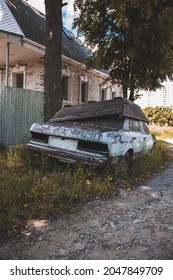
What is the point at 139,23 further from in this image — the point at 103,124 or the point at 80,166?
the point at 80,166

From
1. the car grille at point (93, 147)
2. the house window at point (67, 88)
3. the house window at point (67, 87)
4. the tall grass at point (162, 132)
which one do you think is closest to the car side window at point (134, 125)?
the car grille at point (93, 147)

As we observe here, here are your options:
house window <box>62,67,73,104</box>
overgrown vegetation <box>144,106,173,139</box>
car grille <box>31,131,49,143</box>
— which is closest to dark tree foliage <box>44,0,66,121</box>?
car grille <box>31,131,49,143</box>

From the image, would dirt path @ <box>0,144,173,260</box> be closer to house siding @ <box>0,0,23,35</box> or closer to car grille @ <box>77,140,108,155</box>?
car grille @ <box>77,140,108,155</box>

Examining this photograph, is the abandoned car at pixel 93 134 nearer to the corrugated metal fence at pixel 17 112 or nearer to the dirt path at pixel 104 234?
→ the dirt path at pixel 104 234

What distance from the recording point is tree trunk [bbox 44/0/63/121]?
8.07 m

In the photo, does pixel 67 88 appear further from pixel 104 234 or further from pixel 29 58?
pixel 104 234

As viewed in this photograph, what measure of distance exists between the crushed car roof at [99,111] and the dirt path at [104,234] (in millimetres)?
2198

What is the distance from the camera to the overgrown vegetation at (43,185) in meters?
4.05

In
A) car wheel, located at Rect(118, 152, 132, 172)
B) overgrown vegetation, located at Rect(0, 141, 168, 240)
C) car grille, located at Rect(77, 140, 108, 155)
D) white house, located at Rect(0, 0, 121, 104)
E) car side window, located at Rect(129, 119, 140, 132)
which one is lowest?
overgrown vegetation, located at Rect(0, 141, 168, 240)

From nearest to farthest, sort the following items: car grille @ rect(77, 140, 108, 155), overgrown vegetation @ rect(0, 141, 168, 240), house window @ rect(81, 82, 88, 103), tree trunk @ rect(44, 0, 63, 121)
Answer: overgrown vegetation @ rect(0, 141, 168, 240) → car grille @ rect(77, 140, 108, 155) → tree trunk @ rect(44, 0, 63, 121) → house window @ rect(81, 82, 88, 103)

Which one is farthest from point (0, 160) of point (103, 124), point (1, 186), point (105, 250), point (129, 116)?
point (105, 250)

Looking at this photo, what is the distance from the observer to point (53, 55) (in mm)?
8070

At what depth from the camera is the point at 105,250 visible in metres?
3.20

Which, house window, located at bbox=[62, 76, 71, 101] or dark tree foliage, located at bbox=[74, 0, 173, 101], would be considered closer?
dark tree foliage, located at bbox=[74, 0, 173, 101]
